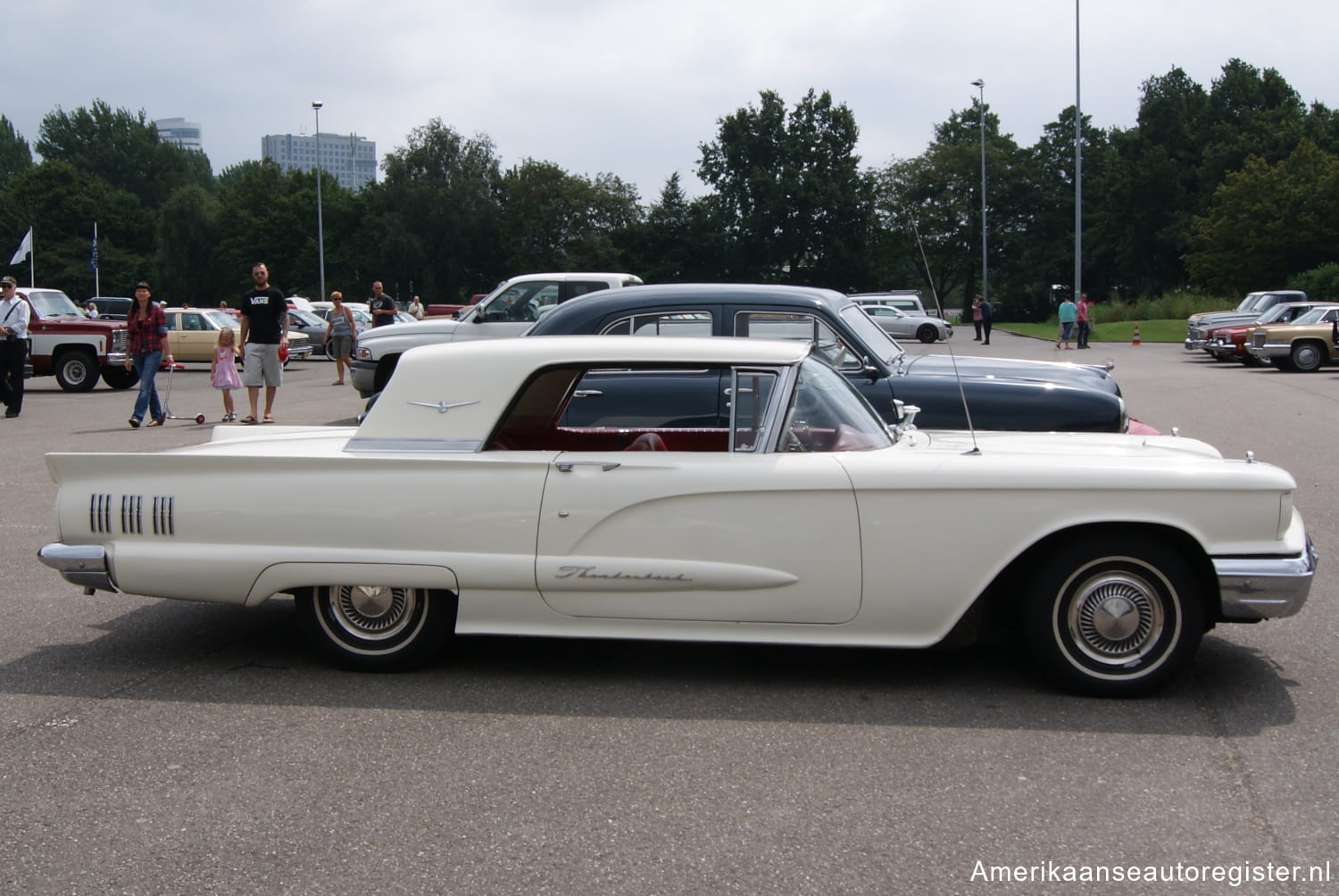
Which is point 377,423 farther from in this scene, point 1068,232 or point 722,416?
point 1068,232

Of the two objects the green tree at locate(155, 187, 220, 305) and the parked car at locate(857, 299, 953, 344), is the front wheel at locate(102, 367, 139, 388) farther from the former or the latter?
the green tree at locate(155, 187, 220, 305)

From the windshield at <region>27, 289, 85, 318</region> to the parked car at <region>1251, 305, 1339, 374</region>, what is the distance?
2386cm

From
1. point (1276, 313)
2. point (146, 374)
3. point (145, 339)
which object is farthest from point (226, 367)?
point (1276, 313)

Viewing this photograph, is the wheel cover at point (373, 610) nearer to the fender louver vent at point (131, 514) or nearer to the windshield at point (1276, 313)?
the fender louver vent at point (131, 514)

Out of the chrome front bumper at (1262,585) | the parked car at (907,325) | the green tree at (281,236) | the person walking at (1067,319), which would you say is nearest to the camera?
the chrome front bumper at (1262,585)

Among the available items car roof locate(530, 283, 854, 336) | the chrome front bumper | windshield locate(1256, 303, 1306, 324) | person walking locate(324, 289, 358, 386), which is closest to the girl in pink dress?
person walking locate(324, 289, 358, 386)

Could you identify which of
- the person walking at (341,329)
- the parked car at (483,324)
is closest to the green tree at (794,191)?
the person walking at (341,329)

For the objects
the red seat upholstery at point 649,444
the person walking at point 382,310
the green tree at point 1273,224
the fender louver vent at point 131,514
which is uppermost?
the green tree at point 1273,224

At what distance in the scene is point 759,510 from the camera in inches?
176

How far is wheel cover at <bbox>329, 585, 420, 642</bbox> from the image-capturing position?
4.73 metres

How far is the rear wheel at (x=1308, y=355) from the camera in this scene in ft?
80.1

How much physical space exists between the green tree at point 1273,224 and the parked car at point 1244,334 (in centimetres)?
3117

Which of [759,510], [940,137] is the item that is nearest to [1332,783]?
[759,510]

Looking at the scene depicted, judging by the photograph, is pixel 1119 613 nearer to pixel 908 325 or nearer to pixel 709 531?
pixel 709 531
